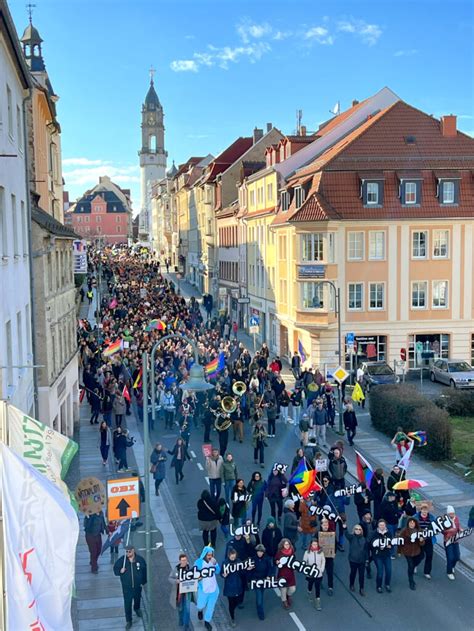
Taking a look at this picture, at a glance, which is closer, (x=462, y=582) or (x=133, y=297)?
(x=462, y=582)

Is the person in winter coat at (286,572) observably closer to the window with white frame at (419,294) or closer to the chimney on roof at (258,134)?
the window with white frame at (419,294)

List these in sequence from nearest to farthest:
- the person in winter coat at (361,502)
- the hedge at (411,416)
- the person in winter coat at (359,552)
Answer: the person in winter coat at (359,552) < the person in winter coat at (361,502) < the hedge at (411,416)

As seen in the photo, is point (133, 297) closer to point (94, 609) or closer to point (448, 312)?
point (448, 312)

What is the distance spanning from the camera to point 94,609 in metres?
13.2

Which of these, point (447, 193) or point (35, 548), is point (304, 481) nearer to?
point (35, 548)

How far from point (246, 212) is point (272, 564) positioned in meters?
41.3

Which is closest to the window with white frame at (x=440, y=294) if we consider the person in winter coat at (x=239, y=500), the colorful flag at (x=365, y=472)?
the colorful flag at (x=365, y=472)

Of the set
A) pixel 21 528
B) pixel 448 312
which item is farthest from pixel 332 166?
pixel 21 528

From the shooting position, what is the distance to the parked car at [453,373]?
34.0 metres

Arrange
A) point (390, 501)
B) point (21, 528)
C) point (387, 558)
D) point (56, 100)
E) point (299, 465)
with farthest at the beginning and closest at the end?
point (56, 100)
point (299, 465)
point (390, 501)
point (387, 558)
point (21, 528)

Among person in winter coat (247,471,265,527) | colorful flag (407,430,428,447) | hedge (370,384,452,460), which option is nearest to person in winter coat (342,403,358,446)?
hedge (370,384,452,460)

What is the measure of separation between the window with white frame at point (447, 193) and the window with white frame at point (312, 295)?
7.30 meters

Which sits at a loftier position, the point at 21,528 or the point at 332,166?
the point at 332,166

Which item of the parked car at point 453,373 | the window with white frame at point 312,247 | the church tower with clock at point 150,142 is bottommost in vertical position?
the parked car at point 453,373
